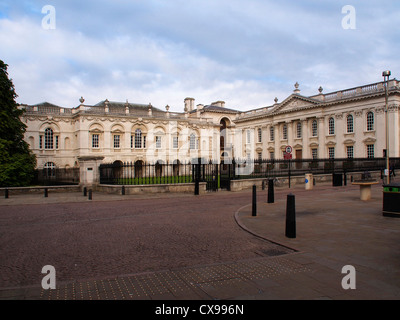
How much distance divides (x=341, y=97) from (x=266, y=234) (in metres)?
43.0

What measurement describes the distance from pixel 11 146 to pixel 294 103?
41.8 meters

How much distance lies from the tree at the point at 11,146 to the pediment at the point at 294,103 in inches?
1569

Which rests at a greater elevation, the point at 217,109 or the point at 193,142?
the point at 217,109

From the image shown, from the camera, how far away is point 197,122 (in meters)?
51.5

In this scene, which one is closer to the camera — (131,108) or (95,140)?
(95,140)

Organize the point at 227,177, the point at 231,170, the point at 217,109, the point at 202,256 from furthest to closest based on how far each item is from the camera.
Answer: the point at 217,109
the point at 231,170
the point at 227,177
the point at 202,256

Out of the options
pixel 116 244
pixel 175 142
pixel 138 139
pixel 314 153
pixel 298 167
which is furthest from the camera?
pixel 314 153

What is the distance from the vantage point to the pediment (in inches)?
1906

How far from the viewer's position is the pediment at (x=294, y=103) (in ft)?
159

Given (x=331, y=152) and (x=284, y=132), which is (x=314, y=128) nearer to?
(x=331, y=152)

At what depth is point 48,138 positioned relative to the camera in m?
42.5

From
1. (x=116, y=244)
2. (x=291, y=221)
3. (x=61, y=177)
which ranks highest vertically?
(x=61, y=177)
